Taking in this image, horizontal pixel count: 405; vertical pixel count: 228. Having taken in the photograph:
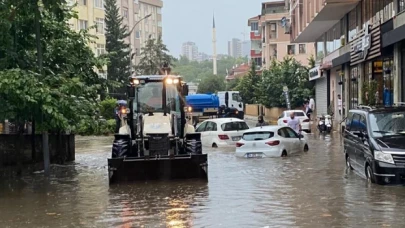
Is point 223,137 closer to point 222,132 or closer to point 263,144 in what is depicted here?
point 222,132

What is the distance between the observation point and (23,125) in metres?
20.2

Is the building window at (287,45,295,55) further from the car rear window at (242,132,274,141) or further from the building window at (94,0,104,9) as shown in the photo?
the car rear window at (242,132,274,141)

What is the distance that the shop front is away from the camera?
28941 millimetres

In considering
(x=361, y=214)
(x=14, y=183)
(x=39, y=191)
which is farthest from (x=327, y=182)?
(x=14, y=183)

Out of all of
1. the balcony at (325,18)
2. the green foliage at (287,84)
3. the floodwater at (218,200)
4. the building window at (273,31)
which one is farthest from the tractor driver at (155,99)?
the building window at (273,31)

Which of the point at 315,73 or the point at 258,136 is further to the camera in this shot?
the point at 315,73

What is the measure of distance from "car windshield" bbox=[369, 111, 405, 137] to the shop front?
13035 mm

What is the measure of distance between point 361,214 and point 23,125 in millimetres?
12491

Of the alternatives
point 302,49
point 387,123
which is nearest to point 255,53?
point 302,49

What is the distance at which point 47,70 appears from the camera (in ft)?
60.4

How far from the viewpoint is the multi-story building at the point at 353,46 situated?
27.5 meters

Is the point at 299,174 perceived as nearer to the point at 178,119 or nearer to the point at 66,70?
the point at 178,119

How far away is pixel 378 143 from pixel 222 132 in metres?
14.1

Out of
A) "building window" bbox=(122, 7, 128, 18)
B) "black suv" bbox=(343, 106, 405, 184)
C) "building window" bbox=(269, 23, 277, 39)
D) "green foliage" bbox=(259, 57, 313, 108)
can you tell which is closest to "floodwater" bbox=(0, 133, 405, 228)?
"black suv" bbox=(343, 106, 405, 184)
